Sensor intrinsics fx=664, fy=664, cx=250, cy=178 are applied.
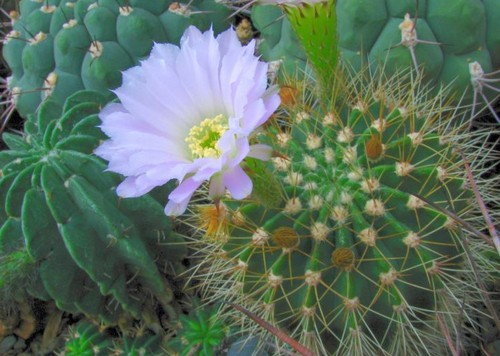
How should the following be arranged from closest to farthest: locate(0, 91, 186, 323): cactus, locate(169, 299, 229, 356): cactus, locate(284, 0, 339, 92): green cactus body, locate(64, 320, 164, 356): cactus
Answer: locate(284, 0, 339, 92): green cactus body
locate(0, 91, 186, 323): cactus
locate(169, 299, 229, 356): cactus
locate(64, 320, 164, 356): cactus

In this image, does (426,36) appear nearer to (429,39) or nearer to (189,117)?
(429,39)

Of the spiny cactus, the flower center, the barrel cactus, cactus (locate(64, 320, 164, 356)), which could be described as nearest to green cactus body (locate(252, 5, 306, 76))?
the barrel cactus

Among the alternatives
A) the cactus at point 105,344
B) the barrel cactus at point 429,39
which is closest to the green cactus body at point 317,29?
the barrel cactus at point 429,39

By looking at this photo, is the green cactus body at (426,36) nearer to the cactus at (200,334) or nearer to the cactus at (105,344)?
the cactus at (200,334)

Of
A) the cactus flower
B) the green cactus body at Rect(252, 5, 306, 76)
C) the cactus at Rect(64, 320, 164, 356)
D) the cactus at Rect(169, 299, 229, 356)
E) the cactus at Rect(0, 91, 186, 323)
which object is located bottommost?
the cactus at Rect(64, 320, 164, 356)

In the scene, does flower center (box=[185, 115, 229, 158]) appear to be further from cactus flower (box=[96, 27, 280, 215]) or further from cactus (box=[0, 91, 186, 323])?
cactus (box=[0, 91, 186, 323])

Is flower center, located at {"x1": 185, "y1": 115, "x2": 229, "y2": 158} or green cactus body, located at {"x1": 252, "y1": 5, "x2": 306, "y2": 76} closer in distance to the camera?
flower center, located at {"x1": 185, "y1": 115, "x2": 229, "y2": 158}

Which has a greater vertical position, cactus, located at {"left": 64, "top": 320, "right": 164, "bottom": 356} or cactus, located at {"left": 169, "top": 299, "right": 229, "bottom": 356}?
cactus, located at {"left": 169, "top": 299, "right": 229, "bottom": 356}

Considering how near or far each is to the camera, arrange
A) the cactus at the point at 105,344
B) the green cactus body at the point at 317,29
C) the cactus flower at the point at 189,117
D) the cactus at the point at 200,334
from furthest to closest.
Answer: the cactus at the point at 105,344 < the cactus at the point at 200,334 < the green cactus body at the point at 317,29 < the cactus flower at the point at 189,117
